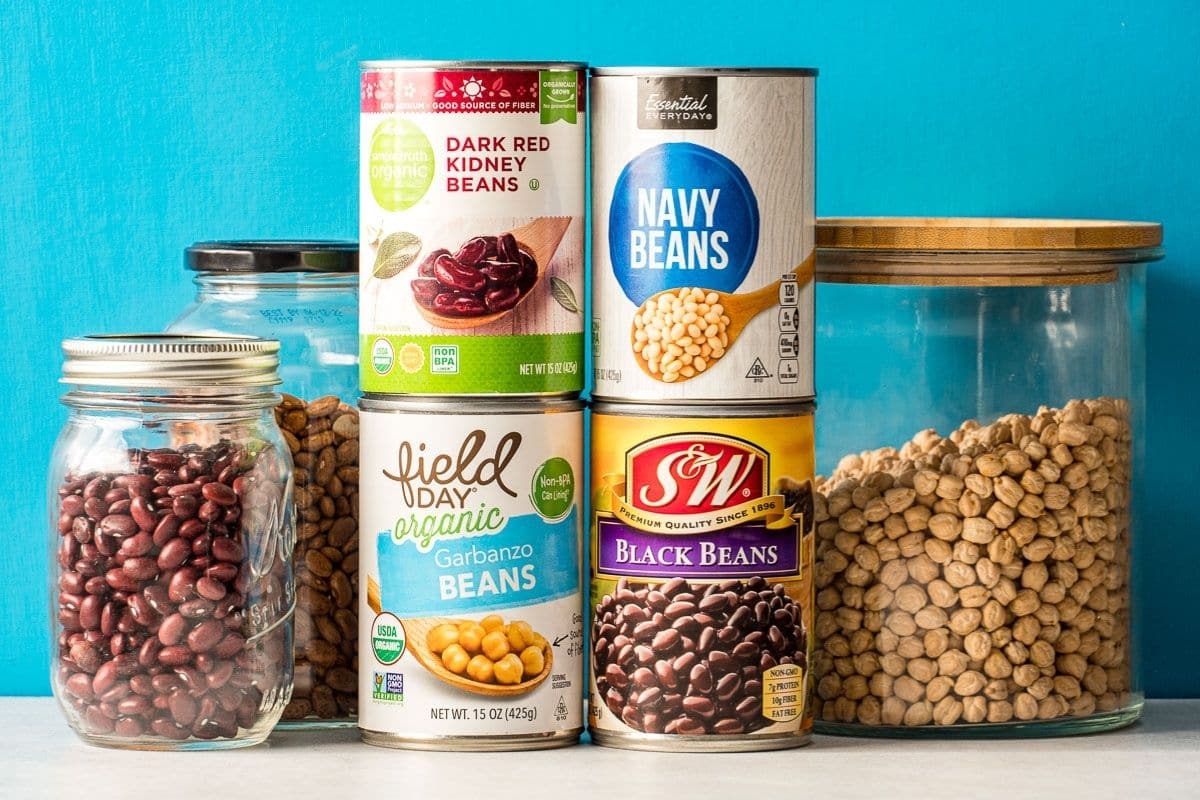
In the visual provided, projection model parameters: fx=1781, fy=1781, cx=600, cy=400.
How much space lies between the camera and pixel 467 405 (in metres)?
1.33

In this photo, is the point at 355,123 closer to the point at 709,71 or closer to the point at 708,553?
the point at 709,71

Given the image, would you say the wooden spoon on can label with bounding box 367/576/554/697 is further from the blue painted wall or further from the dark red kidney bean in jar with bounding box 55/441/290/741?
the blue painted wall

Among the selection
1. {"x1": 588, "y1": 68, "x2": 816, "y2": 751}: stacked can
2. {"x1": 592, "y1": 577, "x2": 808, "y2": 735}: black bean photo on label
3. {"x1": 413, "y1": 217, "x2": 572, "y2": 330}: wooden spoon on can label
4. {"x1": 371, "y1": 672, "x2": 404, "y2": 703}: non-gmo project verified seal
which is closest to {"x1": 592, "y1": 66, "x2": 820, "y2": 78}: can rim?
{"x1": 588, "y1": 68, "x2": 816, "y2": 751}: stacked can

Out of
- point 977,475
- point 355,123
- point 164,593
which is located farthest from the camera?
point 355,123

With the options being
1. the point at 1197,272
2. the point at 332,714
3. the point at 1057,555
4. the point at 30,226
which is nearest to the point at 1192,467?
the point at 1197,272

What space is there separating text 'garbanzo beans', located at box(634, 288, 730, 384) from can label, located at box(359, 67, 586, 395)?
0.07 metres

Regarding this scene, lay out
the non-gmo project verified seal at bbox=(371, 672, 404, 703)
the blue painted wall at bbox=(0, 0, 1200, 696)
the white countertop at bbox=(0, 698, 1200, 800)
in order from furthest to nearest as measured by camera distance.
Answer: the blue painted wall at bbox=(0, 0, 1200, 696) < the non-gmo project verified seal at bbox=(371, 672, 404, 703) < the white countertop at bbox=(0, 698, 1200, 800)

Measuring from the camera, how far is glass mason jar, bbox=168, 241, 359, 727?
143cm

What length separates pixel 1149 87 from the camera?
5.33 feet

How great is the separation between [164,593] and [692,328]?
431 millimetres

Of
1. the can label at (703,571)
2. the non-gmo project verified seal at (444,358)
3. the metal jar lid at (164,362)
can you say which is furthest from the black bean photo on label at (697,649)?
the metal jar lid at (164,362)

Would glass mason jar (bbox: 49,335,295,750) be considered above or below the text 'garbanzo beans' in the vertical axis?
below

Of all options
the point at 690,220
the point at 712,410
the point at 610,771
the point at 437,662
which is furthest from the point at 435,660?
the point at 690,220

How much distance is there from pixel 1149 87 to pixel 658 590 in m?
0.69
